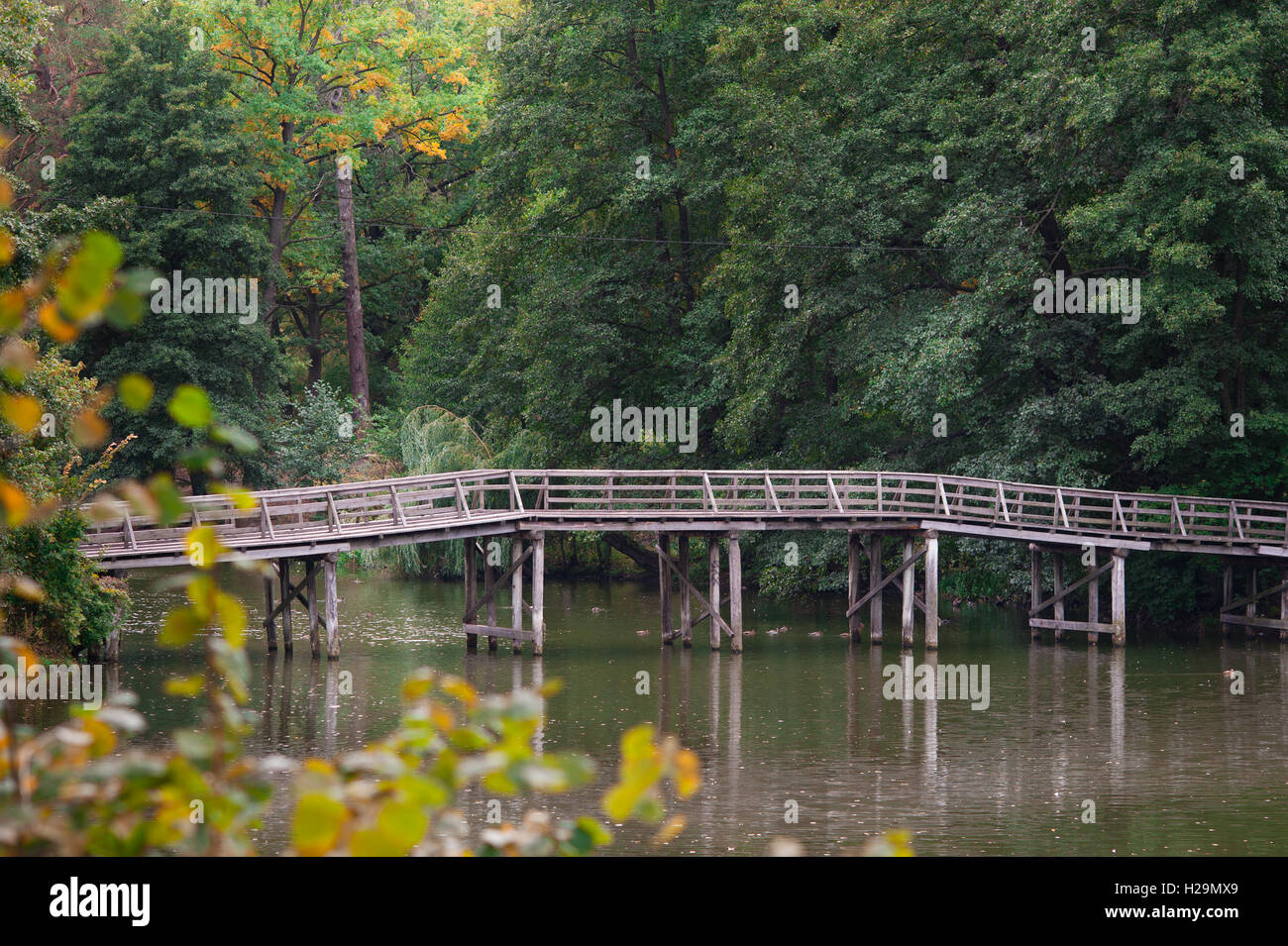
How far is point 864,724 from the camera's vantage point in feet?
64.4

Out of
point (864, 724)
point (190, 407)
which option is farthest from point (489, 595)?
point (190, 407)

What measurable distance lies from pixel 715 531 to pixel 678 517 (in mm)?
847

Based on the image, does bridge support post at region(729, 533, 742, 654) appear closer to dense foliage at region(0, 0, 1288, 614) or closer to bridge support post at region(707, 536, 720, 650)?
bridge support post at region(707, 536, 720, 650)

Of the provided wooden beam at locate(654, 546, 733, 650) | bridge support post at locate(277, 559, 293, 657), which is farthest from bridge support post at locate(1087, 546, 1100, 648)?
bridge support post at locate(277, 559, 293, 657)

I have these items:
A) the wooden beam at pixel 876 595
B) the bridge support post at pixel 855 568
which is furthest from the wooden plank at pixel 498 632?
the bridge support post at pixel 855 568

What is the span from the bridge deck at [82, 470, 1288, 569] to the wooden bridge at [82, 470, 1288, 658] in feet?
0.12

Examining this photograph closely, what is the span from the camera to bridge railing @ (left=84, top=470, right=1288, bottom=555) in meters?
24.3

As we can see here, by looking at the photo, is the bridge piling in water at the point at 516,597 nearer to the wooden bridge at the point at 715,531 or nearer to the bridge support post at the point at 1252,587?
the wooden bridge at the point at 715,531

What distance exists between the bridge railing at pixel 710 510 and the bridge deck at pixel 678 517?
0.12ft

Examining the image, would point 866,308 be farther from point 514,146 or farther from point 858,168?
point 514,146

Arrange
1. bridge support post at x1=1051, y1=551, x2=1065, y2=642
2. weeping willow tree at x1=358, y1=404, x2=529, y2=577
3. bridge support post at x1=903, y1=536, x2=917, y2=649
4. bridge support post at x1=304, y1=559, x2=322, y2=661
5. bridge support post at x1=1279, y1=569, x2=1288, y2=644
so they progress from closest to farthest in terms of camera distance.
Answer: bridge support post at x1=304, y1=559, x2=322, y2=661 < bridge support post at x1=903, y1=536, x2=917, y2=649 < bridge support post at x1=1279, y1=569, x2=1288, y2=644 < bridge support post at x1=1051, y1=551, x2=1065, y2=642 < weeping willow tree at x1=358, y1=404, x2=529, y2=577

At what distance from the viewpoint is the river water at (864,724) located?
13.9 m

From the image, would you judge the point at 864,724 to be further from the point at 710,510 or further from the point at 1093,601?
the point at 1093,601

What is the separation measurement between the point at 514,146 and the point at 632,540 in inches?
424
